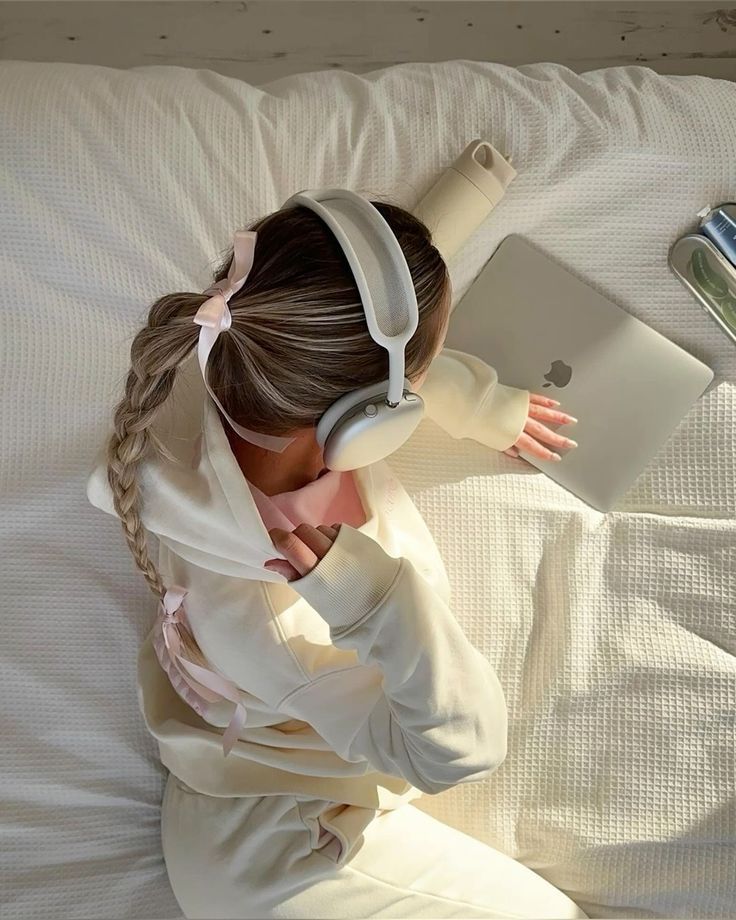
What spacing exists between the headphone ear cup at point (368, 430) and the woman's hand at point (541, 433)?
18.0 inches

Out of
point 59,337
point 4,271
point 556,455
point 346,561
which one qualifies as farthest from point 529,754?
point 4,271

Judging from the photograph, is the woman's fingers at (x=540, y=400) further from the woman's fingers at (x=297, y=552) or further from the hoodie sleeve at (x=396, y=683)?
the woman's fingers at (x=297, y=552)

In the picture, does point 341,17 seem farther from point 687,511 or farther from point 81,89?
point 687,511

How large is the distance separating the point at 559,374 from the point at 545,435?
3.9 inches

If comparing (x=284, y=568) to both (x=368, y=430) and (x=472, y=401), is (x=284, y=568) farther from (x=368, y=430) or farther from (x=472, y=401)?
(x=472, y=401)

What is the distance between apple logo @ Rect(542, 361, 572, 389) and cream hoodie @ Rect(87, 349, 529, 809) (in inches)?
15.0

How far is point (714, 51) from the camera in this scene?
5.61 feet

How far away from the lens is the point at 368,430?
76 cm

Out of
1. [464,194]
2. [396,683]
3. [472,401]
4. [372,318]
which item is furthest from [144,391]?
[464,194]

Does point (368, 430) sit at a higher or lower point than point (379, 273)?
lower

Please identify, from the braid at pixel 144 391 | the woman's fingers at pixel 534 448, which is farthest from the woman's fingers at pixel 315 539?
the woman's fingers at pixel 534 448

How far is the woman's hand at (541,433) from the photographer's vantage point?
4.05 ft

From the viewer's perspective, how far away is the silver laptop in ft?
4.09

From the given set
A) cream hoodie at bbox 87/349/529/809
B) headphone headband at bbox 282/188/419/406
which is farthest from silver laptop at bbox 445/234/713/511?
headphone headband at bbox 282/188/419/406
